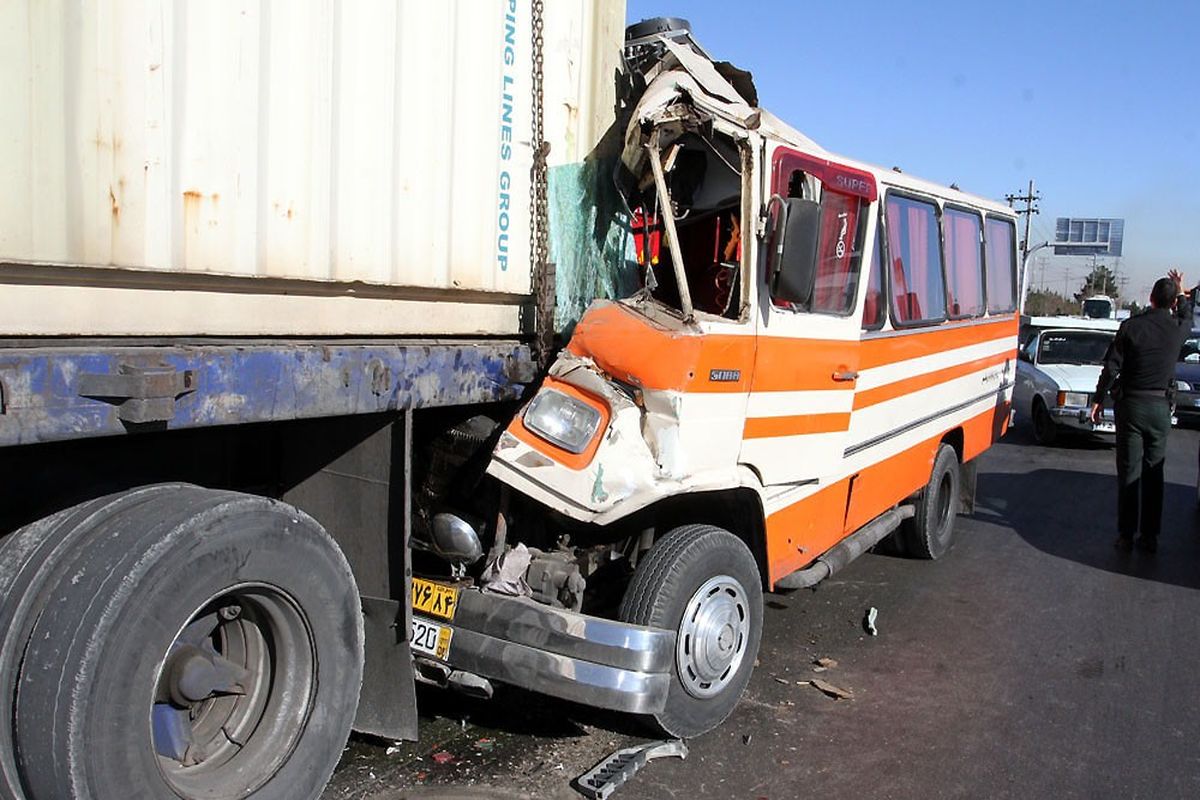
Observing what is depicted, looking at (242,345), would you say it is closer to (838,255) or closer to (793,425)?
(793,425)

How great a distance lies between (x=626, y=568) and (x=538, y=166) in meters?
1.68

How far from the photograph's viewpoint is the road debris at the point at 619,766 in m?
3.64

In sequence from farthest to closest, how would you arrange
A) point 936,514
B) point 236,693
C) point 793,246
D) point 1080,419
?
point 1080,419 → point 936,514 → point 793,246 → point 236,693

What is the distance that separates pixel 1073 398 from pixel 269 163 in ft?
41.9

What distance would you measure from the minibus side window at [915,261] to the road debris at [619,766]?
2.74 m

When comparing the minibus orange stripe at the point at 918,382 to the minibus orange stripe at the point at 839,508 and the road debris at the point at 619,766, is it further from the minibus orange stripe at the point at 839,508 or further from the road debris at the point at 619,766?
the road debris at the point at 619,766

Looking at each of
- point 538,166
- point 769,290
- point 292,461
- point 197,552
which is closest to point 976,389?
point 769,290

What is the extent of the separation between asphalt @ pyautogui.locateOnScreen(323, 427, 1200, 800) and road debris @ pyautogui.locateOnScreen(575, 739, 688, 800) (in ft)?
→ 0.17

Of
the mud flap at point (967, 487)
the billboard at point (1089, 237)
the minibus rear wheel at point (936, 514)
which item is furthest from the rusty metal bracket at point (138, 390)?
the billboard at point (1089, 237)

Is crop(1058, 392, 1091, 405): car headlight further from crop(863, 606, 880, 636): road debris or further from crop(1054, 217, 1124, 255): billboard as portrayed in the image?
crop(1054, 217, 1124, 255): billboard

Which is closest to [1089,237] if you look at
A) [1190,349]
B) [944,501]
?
[1190,349]

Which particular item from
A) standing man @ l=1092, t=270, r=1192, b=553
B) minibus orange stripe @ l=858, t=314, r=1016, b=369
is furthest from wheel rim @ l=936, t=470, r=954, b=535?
standing man @ l=1092, t=270, r=1192, b=553

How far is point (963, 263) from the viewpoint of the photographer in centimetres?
689

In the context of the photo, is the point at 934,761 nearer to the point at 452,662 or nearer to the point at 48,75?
the point at 452,662
